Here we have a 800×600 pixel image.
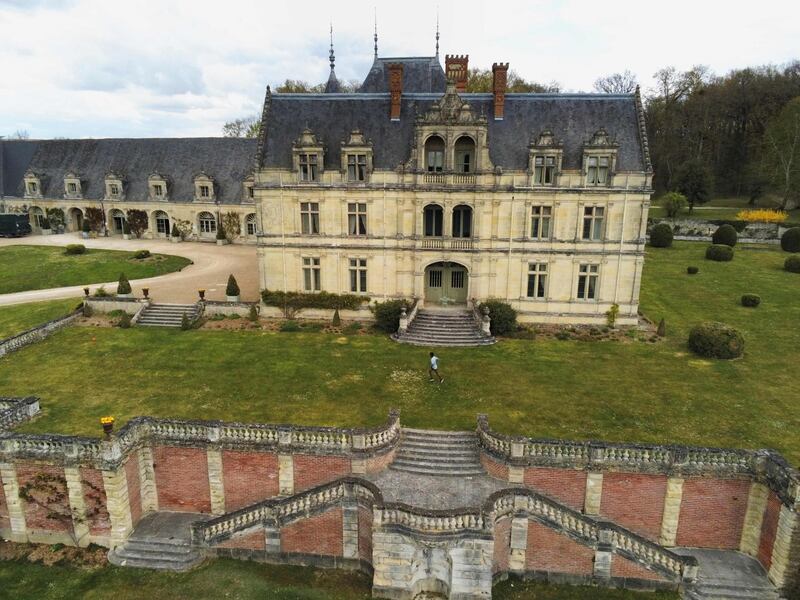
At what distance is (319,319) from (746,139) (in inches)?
2947

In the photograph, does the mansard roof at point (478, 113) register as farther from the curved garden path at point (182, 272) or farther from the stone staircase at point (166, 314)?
the curved garden path at point (182, 272)

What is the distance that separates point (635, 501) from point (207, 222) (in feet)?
168

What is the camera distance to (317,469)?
1880 centimetres

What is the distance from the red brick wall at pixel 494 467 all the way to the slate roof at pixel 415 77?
33.1m

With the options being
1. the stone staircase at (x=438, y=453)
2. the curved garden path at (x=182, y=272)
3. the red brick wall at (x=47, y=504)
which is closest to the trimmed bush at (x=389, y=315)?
the curved garden path at (x=182, y=272)

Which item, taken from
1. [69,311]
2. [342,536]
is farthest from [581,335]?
[69,311]

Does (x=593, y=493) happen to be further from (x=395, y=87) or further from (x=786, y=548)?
(x=395, y=87)

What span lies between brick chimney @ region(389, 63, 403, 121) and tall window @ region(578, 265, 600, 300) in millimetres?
15415

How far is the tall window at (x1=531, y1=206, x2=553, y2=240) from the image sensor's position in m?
33.0

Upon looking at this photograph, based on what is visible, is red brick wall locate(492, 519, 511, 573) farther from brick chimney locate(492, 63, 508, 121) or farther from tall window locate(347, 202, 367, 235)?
brick chimney locate(492, 63, 508, 121)

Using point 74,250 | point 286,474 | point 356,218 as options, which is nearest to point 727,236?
point 356,218

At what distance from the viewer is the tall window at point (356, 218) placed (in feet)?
112

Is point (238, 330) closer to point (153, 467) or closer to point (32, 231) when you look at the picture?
point (153, 467)

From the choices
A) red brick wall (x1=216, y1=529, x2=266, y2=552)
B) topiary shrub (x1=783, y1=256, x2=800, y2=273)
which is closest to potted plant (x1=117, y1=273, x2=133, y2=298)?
red brick wall (x1=216, y1=529, x2=266, y2=552)
